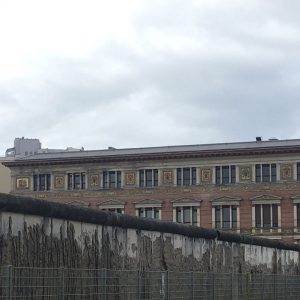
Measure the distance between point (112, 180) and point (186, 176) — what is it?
25.2 feet

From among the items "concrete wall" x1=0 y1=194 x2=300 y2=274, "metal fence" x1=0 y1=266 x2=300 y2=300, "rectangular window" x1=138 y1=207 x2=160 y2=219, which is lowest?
"metal fence" x1=0 y1=266 x2=300 y2=300

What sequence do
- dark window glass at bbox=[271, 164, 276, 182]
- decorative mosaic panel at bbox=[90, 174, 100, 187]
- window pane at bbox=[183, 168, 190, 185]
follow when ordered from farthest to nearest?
decorative mosaic panel at bbox=[90, 174, 100, 187] → window pane at bbox=[183, 168, 190, 185] → dark window glass at bbox=[271, 164, 276, 182]

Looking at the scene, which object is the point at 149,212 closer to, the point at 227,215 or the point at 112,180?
the point at 112,180

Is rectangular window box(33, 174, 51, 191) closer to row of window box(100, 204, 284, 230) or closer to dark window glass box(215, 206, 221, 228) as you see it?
row of window box(100, 204, 284, 230)

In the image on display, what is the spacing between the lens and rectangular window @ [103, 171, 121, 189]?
251ft

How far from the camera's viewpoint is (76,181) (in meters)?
78.2

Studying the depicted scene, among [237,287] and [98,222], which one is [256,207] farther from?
[98,222]

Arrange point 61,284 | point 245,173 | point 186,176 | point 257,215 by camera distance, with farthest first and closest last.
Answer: point 186,176
point 245,173
point 257,215
point 61,284

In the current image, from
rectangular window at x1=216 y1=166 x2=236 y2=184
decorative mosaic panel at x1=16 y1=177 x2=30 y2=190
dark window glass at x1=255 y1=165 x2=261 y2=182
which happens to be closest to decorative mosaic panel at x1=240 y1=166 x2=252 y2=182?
dark window glass at x1=255 y1=165 x2=261 y2=182

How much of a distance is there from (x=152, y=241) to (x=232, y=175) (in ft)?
188

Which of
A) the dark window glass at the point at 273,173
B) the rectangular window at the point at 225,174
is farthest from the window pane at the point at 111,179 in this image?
the dark window glass at the point at 273,173

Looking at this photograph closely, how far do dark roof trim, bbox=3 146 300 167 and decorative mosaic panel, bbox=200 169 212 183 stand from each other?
4.82 feet

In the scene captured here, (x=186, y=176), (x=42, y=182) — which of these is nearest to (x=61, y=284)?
(x=186, y=176)

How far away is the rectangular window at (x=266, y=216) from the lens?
71250mm
